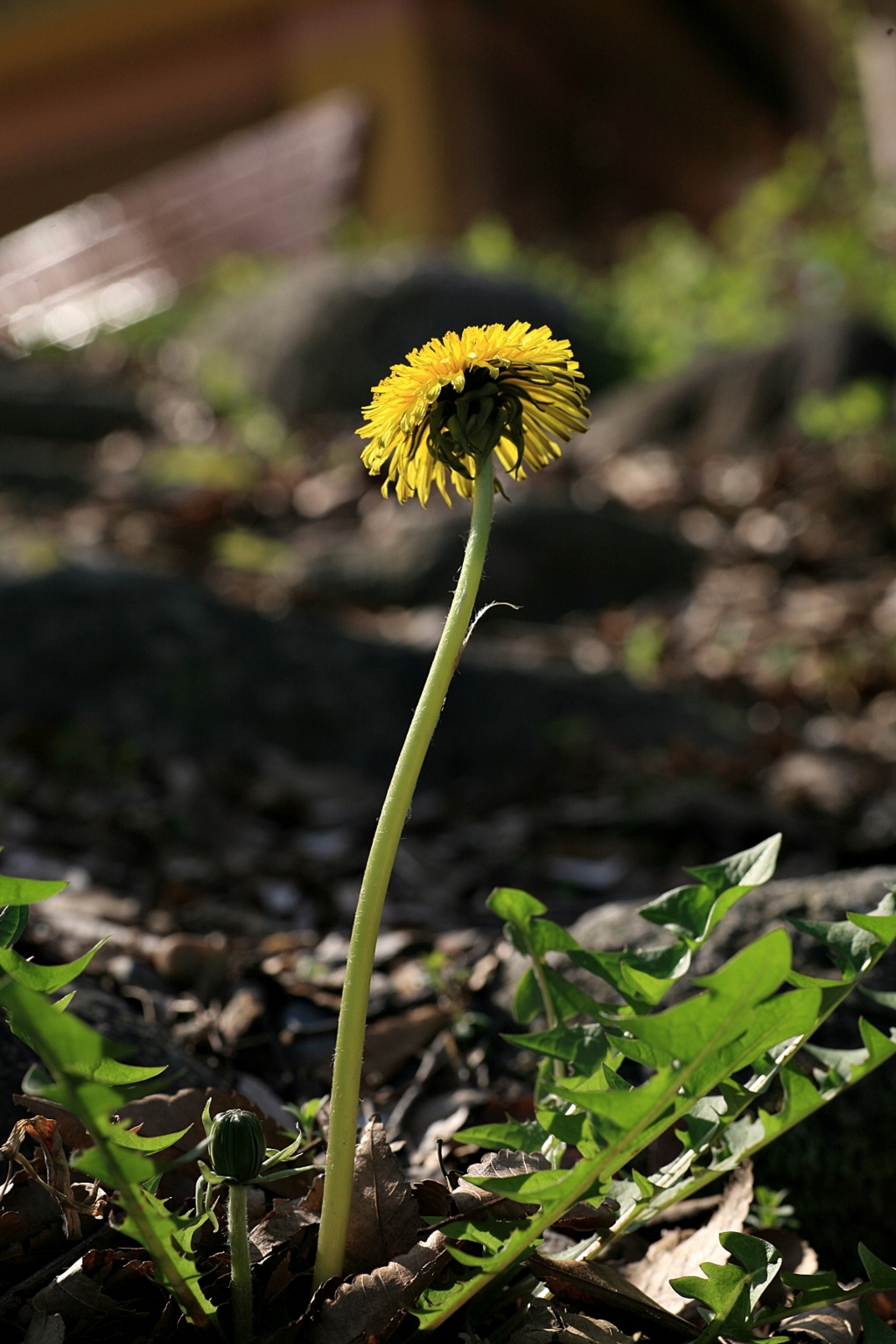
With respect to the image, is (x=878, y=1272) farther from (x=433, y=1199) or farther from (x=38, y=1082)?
(x=38, y=1082)

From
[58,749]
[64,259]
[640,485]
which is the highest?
[64,259]

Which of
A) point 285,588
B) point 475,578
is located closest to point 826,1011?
point 475,578

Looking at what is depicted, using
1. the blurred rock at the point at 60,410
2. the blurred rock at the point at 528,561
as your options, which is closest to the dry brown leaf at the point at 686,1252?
the blurred rock at the point at 528,561

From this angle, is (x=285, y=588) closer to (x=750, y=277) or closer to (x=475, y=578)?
(x=475, y=578)

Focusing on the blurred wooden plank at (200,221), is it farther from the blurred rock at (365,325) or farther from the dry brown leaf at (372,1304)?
the dry brown leaf at (372,1304)

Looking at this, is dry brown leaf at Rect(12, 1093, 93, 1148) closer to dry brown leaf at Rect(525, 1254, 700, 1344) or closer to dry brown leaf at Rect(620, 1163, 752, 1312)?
dry brown leaf at Rect(525, 1254, 700, 1344)

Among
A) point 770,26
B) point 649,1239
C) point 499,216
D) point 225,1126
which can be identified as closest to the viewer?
point 225,1126

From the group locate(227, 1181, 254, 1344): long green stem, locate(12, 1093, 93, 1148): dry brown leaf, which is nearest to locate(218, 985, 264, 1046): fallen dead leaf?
locate(12, 1093, 93, 1148): dry brown leaf
